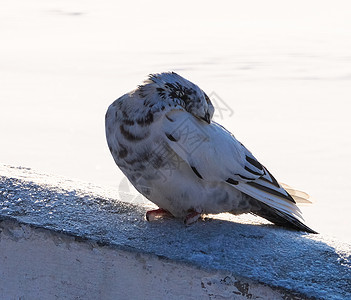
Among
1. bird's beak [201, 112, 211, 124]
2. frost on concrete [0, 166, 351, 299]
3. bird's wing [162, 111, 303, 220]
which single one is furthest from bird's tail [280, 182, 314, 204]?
bird's beak [201, 112, 211, 124]

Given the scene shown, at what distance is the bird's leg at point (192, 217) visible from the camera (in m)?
2.92

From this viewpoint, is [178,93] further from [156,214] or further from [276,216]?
[276,216]

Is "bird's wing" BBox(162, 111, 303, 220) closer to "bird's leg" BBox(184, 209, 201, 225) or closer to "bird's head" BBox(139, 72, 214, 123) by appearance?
"bird's head" BBox(139, 72, 214, 123)

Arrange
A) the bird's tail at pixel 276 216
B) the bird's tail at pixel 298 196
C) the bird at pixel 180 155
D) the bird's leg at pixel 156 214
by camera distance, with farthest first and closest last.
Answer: the bird's tail at pixel 298 196 < the bird's tail at pixel 276 216 < the bird's leg at pixel 156 214 < the bird at pixel 180 155

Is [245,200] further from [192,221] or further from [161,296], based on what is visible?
[161,296]

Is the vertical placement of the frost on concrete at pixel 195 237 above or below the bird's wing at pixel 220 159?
below

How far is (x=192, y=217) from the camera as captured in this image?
292 centimetres

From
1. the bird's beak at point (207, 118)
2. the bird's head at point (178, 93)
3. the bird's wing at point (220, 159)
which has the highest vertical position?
the bird's head at point (178, 93)

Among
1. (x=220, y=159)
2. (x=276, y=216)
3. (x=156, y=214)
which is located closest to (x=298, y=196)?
(x=276, y=216)

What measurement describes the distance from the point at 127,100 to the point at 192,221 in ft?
1.99

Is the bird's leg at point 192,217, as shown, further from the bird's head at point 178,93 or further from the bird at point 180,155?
the bird's head at point 178,93

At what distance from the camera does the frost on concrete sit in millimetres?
2375

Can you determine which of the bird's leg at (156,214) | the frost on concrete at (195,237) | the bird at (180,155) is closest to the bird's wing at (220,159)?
the bird at (180,155)

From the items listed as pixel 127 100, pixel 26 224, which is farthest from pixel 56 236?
pixel 127 100
